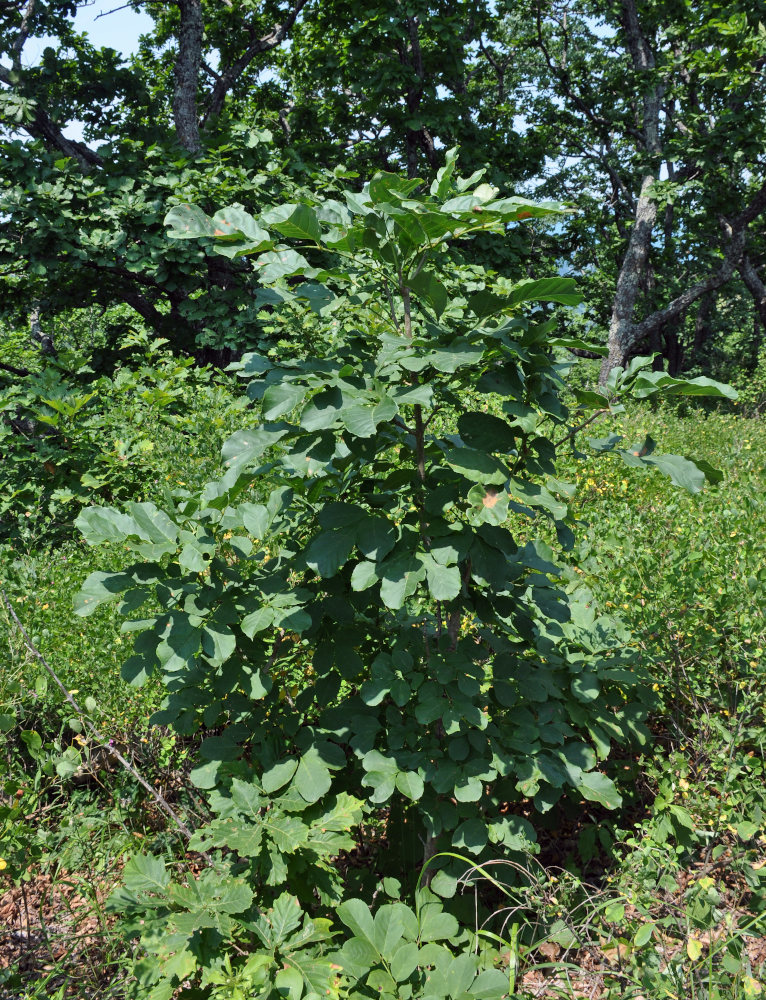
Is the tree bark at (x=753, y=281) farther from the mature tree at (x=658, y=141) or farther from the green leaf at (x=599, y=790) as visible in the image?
the green leaf at (x=599, y=790)

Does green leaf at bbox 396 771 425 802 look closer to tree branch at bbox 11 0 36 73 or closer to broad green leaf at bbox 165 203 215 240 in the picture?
broad green leaf at bbox 165 203 215 240

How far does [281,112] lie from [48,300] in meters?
5.94

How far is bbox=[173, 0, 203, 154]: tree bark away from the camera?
815cm

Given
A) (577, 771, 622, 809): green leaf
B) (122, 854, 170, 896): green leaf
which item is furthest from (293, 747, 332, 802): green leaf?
(577, 771, 622, 809): green leaf

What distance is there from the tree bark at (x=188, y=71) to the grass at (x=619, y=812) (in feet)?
22.2

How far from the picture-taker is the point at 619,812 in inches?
104

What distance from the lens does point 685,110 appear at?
1253 centimetres

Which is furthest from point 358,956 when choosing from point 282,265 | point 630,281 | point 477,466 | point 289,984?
point 630,281

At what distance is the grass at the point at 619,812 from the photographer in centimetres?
187

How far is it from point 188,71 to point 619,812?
9.17 metres

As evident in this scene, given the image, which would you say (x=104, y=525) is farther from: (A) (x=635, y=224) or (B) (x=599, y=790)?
(A) (x=635, y=224)

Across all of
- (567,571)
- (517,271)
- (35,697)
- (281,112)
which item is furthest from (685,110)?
(35,697)

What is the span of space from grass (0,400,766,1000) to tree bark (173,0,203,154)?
676cm

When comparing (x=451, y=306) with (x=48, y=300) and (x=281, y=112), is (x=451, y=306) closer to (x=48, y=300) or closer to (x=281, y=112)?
(x=48, y=300)
